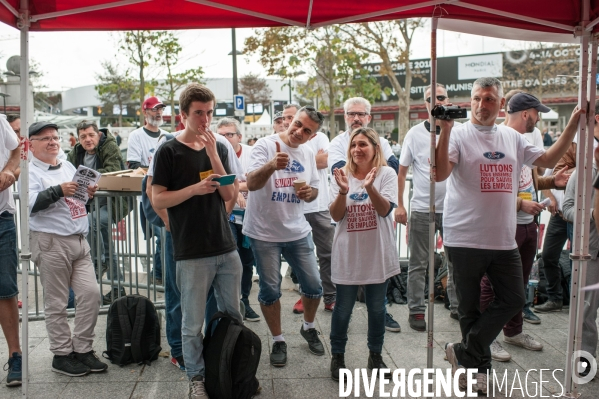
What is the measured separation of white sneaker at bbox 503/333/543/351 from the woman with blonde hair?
1369mm

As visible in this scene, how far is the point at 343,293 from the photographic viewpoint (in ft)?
13.9

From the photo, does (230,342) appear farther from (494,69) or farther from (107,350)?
(494,69)

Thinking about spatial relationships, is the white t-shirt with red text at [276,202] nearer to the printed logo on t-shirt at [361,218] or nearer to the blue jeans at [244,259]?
the printed logo on t-shirt at [361,218]

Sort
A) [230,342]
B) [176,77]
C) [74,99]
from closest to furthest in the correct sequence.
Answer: [230,342], [176,77], [74,99]

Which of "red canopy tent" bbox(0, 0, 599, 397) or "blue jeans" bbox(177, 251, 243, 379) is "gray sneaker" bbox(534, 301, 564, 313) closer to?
"red canopy tent" bbox(0, 0, 599, 397)

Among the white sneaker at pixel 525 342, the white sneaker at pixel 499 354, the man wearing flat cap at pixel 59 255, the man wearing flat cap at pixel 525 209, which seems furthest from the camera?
the white sneaker at pixel 525 342

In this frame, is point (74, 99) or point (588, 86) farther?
point (74, 99)

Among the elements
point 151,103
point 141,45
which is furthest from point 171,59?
point 151,103

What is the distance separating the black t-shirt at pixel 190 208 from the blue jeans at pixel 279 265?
771 mm

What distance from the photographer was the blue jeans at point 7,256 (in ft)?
13.4

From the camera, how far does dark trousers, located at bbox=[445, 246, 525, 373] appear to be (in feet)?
13.0

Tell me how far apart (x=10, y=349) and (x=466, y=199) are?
3486mm

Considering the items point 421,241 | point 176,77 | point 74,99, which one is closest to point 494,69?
point 176,77

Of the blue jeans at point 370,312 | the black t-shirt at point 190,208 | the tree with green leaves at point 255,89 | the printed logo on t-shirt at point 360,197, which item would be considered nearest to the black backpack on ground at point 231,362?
the black t-shirt at point 190,208
